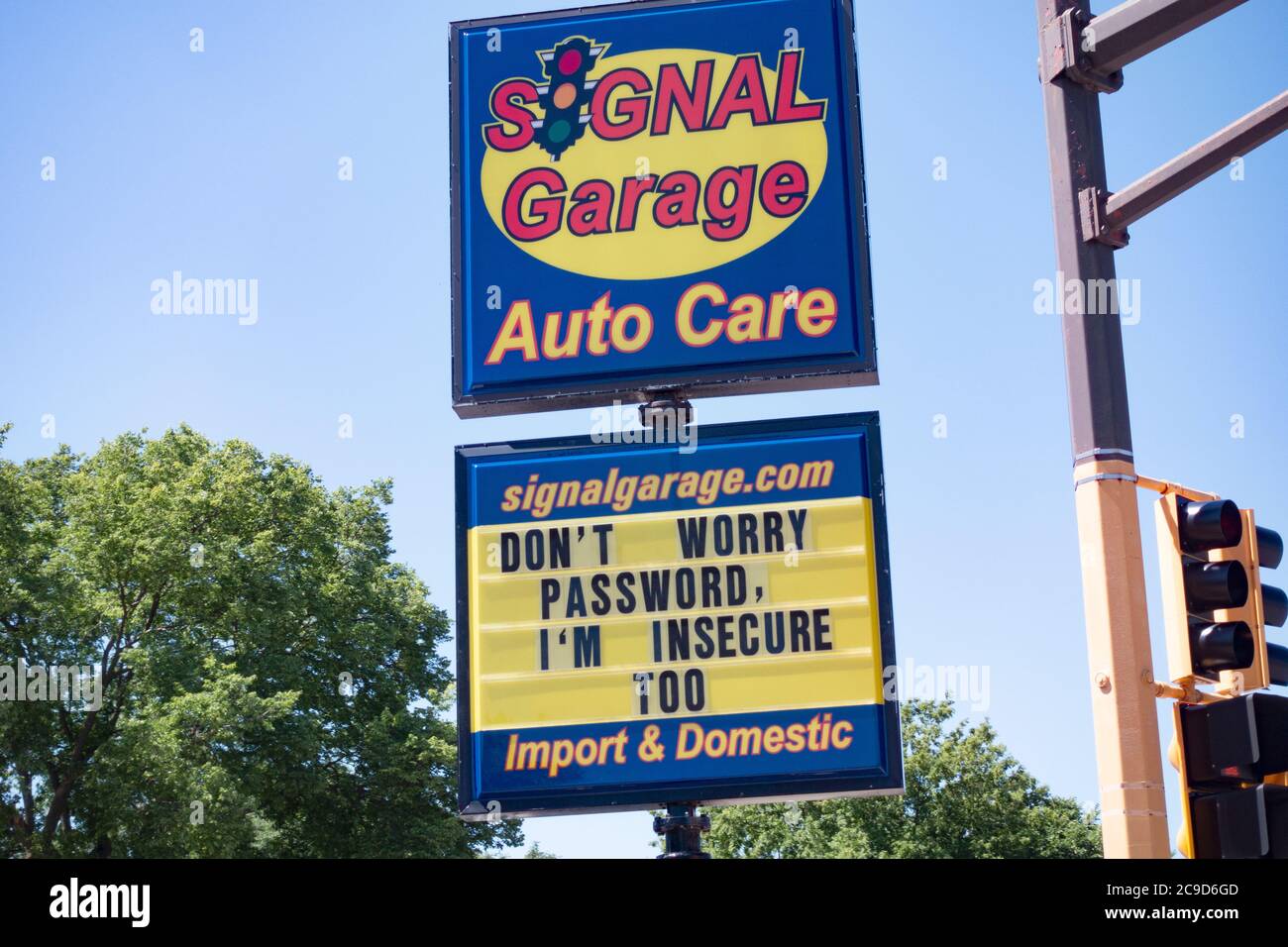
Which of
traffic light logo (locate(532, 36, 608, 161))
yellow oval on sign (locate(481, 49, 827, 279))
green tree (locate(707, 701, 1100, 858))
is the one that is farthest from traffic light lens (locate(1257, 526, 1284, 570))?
green tree (locate(707, 701, 1100, 858))

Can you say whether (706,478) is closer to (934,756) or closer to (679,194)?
(679,194)

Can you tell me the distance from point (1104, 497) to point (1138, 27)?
317cm

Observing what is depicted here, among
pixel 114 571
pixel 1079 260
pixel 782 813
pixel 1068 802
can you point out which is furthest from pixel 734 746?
pixel 1068 802

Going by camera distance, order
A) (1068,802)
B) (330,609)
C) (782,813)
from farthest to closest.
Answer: (1068,802) → (782,813) → (330,609)

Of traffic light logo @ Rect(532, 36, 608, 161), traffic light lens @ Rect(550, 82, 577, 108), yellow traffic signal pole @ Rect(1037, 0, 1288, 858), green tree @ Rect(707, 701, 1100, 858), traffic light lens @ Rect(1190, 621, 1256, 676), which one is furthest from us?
green tree @ Rect(707, 701, 1100, 858)

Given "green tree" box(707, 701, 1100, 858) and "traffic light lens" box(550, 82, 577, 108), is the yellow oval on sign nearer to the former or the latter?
"traffic light lens" box(550, 82, 577, 108)

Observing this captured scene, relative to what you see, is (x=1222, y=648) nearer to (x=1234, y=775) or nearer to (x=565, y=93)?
(x=1234, y=775)

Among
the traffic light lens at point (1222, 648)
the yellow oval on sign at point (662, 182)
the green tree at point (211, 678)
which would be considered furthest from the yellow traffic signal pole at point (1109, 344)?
the green tree at point (211, 678)

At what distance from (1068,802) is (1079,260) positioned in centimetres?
4774

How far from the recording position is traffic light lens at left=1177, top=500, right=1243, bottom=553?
31.2 feet

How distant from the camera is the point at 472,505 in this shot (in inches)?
473

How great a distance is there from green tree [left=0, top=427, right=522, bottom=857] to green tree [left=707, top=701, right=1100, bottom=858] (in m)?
11.0

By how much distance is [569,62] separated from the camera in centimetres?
1327
